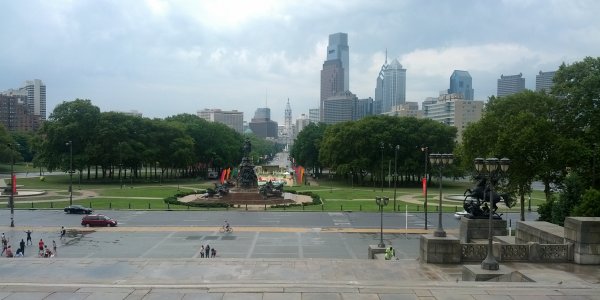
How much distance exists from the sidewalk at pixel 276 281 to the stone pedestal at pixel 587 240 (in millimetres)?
615

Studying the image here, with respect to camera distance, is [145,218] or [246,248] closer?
[246,248]

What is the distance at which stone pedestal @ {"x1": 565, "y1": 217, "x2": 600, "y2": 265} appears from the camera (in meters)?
20.2

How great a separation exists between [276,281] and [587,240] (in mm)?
12827

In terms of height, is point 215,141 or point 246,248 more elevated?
point 215,141

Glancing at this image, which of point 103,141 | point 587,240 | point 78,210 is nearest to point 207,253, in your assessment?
point 587,240

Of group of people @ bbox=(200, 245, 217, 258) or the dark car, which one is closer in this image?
group of people @ bbox=(200, 245, 217, 258)

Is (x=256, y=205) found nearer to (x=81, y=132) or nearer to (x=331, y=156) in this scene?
(x=331, y=156)

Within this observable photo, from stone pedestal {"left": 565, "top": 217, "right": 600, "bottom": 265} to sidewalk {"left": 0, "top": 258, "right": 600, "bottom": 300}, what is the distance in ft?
2.02

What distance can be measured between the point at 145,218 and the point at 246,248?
17.4m

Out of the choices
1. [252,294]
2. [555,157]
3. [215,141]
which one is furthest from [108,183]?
[252,294]

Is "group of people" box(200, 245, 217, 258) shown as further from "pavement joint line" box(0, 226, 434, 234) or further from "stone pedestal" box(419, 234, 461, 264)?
"stone pedestal" box(419, 234, 461, 264)

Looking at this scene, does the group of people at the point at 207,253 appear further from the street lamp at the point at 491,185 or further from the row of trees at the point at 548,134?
the row of trees at the point at 548,134

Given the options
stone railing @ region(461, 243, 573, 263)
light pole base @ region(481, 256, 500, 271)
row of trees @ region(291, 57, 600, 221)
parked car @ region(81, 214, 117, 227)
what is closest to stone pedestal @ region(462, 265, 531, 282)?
light pole base @ region(481, 256, 500, 271)

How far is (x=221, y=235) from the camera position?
37562 millimetres
